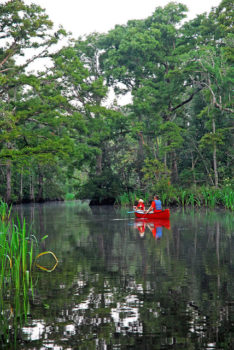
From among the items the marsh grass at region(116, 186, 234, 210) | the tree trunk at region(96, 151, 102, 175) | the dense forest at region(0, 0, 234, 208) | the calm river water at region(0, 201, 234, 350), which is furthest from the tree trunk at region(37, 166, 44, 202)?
the calm river water at region(0, 201, 234, 350)

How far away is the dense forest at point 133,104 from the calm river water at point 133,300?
18.1 meters

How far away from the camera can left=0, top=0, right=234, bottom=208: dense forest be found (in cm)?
3108

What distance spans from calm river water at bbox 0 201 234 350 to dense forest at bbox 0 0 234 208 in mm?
18054

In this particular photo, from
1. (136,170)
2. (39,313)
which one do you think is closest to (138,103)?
(136,170)

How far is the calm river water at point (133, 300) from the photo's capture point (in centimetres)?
506

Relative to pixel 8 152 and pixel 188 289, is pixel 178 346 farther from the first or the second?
pixel 8 152

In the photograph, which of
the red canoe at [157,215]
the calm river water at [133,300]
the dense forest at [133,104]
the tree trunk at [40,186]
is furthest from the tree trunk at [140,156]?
the calm river water at [133,300]

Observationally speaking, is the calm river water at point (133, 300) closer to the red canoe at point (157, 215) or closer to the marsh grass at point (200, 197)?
the red canoe at point (157, 215)

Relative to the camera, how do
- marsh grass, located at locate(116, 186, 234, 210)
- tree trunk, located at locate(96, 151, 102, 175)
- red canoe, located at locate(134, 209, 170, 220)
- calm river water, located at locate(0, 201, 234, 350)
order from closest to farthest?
calm river water, located at locate(0, 201, 234, 350)
red canoe, located at locate(134, 209, 170, 220)
marsh grass, located at locate(116, 186, 234, 210)
tree trunk, located at locate(96, 151, 102, 175)

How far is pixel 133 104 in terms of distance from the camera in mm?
40750

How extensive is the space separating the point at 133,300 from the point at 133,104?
115ft

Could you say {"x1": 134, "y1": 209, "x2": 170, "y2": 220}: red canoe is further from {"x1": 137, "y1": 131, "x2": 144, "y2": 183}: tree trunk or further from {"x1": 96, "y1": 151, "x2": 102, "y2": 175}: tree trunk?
{"x1": 96, "y1": 151, "x2": 102, "y2": 175}: tree trunk

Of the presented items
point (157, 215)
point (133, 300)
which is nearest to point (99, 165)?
point (157, 215)

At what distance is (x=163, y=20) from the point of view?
42.2 meters
